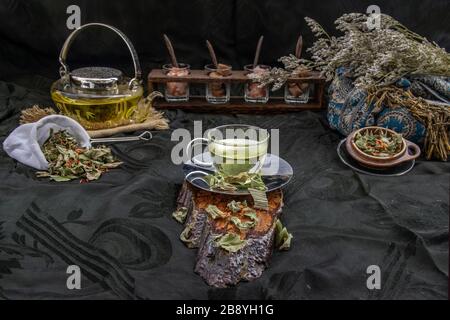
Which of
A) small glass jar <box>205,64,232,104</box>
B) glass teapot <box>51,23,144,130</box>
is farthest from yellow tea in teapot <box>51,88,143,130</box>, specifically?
small glass jar <box>205,64,232,104</box>

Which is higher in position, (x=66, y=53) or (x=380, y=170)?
(x=66, y=53)

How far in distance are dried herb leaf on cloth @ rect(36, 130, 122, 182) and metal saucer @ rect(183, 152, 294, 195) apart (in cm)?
26

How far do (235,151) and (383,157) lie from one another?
1.37ft

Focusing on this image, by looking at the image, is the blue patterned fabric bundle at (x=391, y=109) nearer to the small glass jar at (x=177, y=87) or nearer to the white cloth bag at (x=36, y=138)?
the small glass jar at (x=177, y=87)

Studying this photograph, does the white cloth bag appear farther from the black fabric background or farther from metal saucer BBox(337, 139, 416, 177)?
metal saucer BBox(337, 139, 416, 177)

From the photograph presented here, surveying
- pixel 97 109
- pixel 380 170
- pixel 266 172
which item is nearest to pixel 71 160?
pixel 97 109

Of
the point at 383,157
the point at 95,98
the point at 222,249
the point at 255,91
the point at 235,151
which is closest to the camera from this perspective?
the point at 222,249

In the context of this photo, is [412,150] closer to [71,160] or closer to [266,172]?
[266,172]

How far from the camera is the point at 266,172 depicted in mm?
1091

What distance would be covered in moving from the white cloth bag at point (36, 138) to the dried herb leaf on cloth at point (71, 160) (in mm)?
14

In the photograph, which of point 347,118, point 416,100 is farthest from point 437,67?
point 347,118

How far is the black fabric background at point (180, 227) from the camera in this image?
90 cm

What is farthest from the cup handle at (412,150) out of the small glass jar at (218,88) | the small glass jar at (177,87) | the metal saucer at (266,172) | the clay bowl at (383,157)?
the small glass jar at (177,87)

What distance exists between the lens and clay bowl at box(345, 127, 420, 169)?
123 cm
